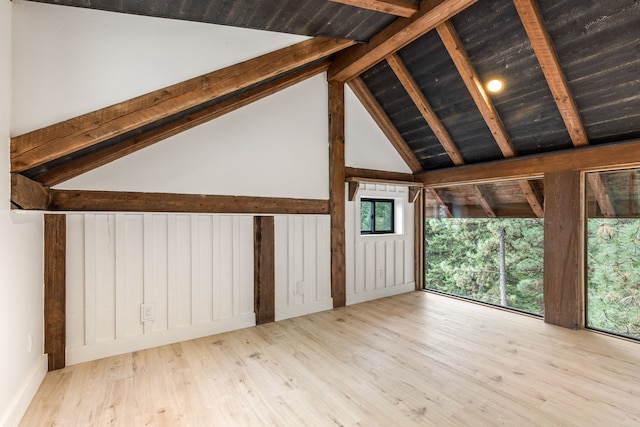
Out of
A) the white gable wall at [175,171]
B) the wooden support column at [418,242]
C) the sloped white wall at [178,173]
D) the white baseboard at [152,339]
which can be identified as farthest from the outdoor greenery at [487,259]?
the white baseboard at [152,339]

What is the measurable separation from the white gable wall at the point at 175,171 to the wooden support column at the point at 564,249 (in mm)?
2015

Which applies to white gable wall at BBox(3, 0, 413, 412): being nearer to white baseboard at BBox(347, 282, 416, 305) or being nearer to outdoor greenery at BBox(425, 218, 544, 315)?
white baseboard at BBox(347, 282, 416, 305)

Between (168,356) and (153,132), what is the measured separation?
2096 millimetres

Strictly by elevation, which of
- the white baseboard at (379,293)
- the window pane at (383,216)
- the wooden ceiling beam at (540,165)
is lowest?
the white baseboard at (379,293)

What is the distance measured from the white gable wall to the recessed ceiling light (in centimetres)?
169

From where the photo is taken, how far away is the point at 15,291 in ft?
6.35

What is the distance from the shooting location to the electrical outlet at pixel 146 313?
2954 millimetres

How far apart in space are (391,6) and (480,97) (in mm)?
1515

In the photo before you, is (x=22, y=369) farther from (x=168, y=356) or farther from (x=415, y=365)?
(x=415, y=365)

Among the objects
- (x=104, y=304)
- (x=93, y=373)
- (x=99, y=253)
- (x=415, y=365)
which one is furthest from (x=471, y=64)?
(x=93, y=373)

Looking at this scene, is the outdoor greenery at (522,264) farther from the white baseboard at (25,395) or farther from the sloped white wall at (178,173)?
the white baseboard at (25,395)

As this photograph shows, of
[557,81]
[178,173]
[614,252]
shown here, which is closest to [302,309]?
[178,173]

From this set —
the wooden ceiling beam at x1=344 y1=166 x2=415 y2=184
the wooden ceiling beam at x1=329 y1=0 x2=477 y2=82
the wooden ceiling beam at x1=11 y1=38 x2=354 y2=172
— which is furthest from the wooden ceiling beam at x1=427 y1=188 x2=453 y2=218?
the wooden ceiling beam at x1=11 y1=38 x2=354 y2=172

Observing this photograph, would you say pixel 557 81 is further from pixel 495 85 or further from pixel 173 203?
pixel 173 203
